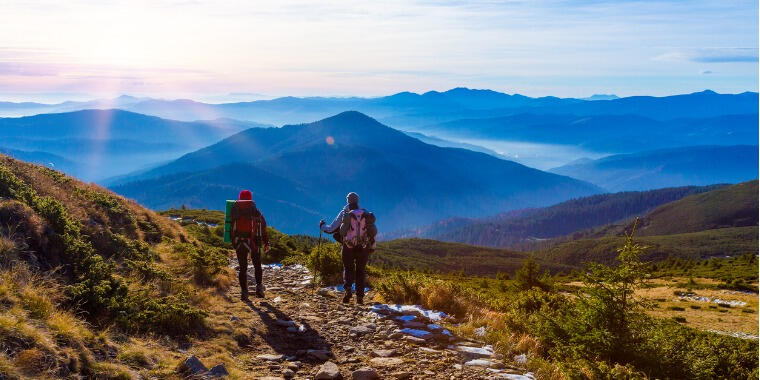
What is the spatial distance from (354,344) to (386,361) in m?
1.38

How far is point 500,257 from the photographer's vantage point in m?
192

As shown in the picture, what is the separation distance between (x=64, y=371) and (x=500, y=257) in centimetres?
19536

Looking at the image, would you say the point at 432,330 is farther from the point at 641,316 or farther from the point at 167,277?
the point at 167,277

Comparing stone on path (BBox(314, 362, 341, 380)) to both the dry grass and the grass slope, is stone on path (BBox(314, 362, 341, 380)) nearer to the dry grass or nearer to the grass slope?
the dry grass

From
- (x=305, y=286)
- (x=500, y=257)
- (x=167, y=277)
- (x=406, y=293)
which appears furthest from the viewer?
(x=500, y=257)

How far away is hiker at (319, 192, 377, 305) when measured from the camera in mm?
13781

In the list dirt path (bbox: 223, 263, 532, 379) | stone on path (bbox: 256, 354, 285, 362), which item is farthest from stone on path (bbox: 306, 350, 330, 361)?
stone on path (bbox: 256, 354, 285, 362)

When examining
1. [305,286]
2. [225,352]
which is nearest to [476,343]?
[225,352]

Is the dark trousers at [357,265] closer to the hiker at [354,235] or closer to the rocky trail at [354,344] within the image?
the hiker at [354,235]

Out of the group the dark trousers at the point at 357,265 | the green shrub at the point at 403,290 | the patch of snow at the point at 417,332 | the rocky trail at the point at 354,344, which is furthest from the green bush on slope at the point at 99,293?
the green shrub at the point at 403,290

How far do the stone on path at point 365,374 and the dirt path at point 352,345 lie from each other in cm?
2

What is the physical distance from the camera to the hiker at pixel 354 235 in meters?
13.8

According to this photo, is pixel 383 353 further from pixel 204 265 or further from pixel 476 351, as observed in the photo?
pixel 204 265

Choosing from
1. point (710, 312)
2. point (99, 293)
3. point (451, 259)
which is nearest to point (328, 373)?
point (99, 293)
